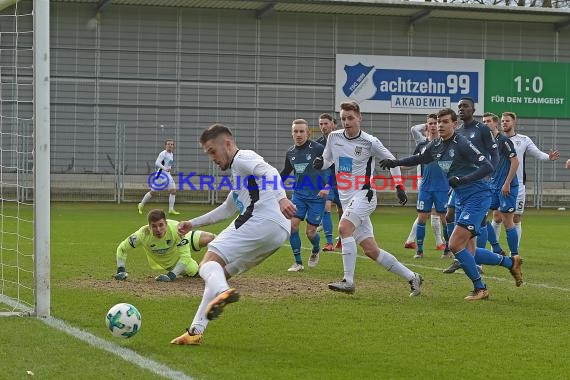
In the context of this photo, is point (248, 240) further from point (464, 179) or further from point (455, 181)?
point (464, 179)

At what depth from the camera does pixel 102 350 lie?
7094 millimetres

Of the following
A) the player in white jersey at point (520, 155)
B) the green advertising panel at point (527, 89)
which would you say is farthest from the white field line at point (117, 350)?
the green advertising panel at point (527, 89)

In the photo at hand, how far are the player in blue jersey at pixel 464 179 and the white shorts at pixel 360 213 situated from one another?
1.43 ft

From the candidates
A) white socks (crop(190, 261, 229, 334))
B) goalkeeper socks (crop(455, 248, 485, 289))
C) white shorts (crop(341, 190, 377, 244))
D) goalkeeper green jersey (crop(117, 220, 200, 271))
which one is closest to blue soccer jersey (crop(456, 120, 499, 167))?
goalkeeper socks (crop(455, 248, 485, 289))

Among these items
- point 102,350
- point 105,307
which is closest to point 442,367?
point 102,350

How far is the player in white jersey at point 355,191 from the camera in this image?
426 inches

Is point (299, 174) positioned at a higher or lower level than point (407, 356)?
higher

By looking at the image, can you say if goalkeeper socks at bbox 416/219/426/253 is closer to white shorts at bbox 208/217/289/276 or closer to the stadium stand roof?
white shorts at bbox 208/217/289/276

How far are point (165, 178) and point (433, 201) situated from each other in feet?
57.6

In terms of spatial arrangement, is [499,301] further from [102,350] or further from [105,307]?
[102,350]

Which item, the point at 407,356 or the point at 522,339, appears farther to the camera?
the point at 522,339

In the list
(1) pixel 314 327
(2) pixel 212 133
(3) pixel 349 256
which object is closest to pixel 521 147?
(3) pixel 349 256

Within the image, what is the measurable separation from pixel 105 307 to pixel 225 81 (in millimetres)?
26141

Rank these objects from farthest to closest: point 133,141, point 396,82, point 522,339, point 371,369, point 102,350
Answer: point 396,82
point 133,141
point 522,339
point 102,350
point 371,369
